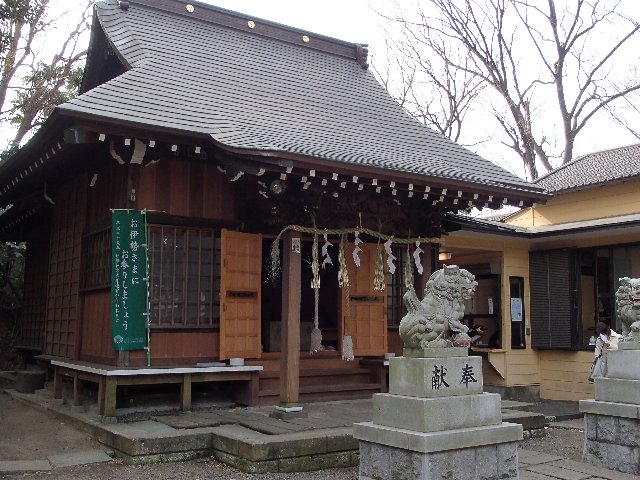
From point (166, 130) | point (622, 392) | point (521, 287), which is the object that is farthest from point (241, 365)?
point (521, 287)

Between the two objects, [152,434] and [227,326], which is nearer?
[152,434]

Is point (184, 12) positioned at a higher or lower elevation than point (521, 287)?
higher

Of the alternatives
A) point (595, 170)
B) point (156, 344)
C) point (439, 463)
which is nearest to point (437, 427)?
point (439, 463)

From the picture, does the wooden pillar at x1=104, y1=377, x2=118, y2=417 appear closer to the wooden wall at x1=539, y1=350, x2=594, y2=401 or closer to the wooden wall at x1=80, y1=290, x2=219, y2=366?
the wooden wall at x1=80, y1=290, x2=219, y2=366

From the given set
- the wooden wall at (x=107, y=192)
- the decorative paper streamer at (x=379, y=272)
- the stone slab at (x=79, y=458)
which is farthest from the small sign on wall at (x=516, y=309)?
the stone slab at (x=79, y=458)

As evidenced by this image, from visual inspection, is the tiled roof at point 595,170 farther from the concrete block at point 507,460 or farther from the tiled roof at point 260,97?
the concrete block at point 507,460

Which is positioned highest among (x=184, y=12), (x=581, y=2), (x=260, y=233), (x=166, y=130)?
(x=581, y=2)

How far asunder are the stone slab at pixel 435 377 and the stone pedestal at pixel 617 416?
2394 millimetres

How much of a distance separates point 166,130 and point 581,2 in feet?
56.7

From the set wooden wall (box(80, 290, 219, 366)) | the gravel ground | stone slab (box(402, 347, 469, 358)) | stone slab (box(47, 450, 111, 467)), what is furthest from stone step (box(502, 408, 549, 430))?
stone slab (box(47, 450, 111, 467))

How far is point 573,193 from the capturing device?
14430mm

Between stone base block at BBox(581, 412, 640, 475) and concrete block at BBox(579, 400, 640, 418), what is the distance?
52 millimetres

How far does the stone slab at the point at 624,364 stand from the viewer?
22.2ft

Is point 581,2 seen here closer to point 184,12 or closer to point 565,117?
point 565,117
